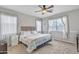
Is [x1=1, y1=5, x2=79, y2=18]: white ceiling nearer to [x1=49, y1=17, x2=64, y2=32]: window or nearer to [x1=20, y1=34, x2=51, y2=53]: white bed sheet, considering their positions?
[x1=49, y1=17, x2=64, y2=32]: window

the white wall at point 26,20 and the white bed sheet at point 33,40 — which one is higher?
the white wall at point 26,20

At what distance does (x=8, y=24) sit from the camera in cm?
199

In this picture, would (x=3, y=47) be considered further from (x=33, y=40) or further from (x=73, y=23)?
(x=73, y=23)

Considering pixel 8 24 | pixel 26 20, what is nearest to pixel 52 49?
pixel 26 20

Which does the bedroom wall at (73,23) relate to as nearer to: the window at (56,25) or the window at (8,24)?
the window at (56,25)

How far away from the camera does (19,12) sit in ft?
6.57

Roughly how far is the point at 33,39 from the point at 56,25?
0.53 metres

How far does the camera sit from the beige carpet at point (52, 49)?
199cm

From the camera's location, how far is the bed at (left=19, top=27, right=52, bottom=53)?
2.00m

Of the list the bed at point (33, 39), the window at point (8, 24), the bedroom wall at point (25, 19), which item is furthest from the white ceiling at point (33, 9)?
the bed at point (33, 39)

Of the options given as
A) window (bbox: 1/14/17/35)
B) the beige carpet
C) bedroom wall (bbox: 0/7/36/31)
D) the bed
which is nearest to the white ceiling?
bedroom wall (bbox: 0/7/36/31)

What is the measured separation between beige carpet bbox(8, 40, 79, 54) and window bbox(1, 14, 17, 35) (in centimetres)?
31

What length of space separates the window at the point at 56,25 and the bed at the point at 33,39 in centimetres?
17
